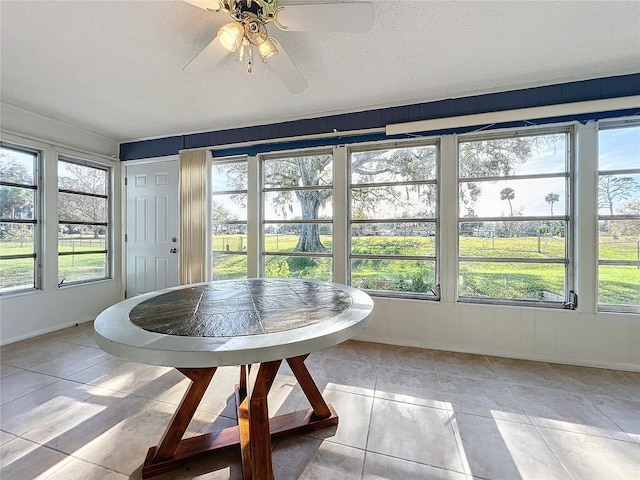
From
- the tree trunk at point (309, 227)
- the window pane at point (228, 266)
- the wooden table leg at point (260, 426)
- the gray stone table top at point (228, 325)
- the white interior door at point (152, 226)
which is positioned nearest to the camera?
the gray stone table top at point (228, 325)

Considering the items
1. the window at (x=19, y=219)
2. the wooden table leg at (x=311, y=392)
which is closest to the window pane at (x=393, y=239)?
the wooden table leg at (x=311, y=392)

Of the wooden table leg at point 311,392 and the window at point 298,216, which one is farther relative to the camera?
the window at point 298,216

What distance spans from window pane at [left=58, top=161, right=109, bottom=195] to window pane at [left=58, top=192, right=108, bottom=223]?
4.1 inches

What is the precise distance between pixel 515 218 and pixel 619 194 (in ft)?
2.64

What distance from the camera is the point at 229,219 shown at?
143 inches

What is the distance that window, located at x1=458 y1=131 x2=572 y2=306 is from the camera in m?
2.54

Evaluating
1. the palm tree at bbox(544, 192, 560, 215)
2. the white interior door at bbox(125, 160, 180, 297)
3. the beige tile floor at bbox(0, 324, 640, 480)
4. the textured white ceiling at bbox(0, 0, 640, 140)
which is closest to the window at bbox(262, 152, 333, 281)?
the textured white ceiling at bbox(0, 0, 640, 140)

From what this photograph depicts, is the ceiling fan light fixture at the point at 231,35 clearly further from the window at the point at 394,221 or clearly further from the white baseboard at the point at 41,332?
the white baseboard at the point at 41,332

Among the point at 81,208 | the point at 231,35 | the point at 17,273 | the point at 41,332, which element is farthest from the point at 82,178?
the point at 231,35

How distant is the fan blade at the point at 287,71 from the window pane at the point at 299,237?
160cm

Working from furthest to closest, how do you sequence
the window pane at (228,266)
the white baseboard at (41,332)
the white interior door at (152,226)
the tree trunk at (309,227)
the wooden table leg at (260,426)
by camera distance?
the white interior door at (152,226) < the window pane at (228,266) < the tree trunk at (309,227) < the white baseboard at (41,332) < the wooden table leg at (260,426)

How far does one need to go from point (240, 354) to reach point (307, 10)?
162 cm

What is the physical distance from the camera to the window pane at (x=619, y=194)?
234cm

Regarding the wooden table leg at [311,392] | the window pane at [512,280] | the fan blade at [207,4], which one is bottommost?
the wooden table leg at [311,392]
